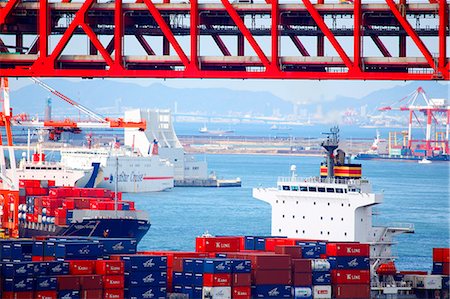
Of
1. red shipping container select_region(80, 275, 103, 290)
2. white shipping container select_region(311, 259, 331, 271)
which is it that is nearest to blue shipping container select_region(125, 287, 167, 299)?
red shipping container select_region(80, 275, 103, 290)

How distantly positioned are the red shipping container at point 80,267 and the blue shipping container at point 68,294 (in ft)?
1.98

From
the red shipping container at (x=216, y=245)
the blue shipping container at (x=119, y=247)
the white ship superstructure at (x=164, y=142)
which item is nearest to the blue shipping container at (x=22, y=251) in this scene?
the blue shipping container at (x=119, y=247)

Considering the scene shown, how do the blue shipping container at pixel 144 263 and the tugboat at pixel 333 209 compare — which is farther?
the tugboat at pixel 333 209

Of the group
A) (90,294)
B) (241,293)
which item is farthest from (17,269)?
(241,293)

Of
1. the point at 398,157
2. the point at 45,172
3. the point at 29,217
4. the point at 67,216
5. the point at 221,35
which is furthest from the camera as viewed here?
the point at 398,157

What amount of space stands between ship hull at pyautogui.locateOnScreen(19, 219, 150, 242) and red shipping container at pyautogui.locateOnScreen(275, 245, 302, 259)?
16196 millimetres

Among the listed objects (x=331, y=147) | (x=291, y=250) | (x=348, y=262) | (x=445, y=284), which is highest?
(x=331, y=147)

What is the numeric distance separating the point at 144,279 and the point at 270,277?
295 cm

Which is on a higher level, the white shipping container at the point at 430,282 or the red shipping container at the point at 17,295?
the red shipping container at the point at 17,295

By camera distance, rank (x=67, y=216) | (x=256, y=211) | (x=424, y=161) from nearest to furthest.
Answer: (x=67, y=216) < (x=256, y=211) < (x=424, y=161)

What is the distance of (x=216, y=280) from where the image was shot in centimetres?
3178

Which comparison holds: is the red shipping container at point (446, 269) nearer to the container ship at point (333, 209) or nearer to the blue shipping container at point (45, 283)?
the container ship at point (333, 209)

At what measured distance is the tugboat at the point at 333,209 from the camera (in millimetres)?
37438

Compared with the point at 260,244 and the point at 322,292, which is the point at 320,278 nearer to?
the point at 322,292
